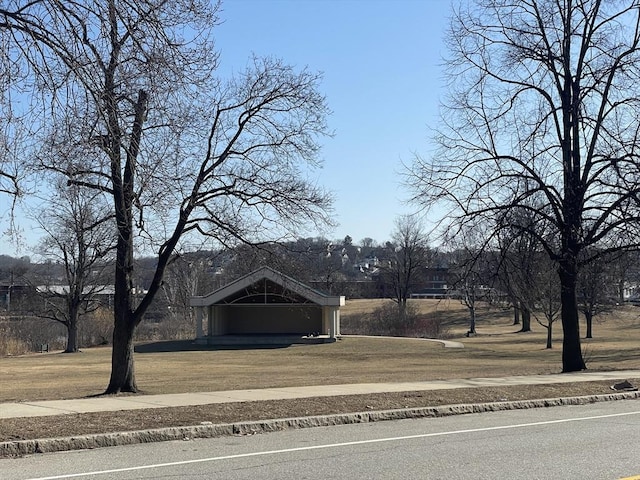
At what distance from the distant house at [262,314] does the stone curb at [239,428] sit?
38.6 meters

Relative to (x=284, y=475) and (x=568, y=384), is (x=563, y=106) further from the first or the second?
(x=284, y=475)

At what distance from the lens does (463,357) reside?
44156 mm

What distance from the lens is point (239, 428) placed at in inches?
442

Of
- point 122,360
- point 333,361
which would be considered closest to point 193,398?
point 122,360

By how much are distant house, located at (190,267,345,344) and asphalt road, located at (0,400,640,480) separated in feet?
137

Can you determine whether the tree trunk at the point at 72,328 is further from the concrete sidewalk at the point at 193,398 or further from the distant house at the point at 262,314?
the concrete sidewalk at the point at 193,398

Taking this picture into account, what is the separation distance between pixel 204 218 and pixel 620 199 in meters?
11.9

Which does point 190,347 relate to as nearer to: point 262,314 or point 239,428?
point 262,314

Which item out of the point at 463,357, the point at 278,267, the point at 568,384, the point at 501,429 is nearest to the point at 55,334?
the point at 463,357

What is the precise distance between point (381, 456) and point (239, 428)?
111 inches

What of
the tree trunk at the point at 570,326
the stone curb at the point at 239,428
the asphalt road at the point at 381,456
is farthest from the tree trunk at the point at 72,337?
the asphalt road at the point at 381,456

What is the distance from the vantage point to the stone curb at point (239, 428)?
957cm

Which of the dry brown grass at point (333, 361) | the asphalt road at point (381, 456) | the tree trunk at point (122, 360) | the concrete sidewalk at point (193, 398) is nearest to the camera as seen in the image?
the asphalt road at point (381, 456)

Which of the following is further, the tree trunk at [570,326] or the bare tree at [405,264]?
the bare tree at [405,264]
